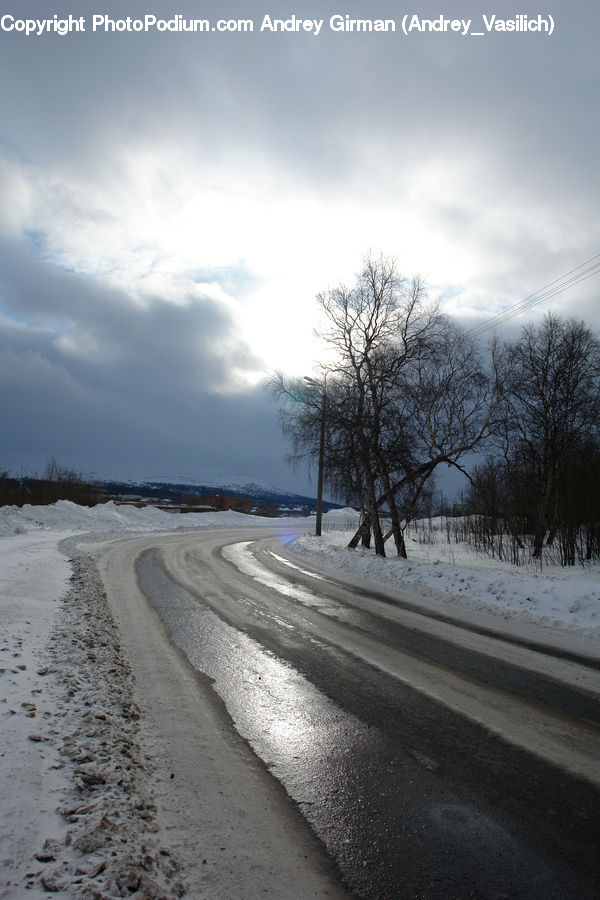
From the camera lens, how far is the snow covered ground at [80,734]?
2477 mm

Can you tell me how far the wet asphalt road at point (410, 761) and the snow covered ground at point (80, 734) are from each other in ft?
3.22

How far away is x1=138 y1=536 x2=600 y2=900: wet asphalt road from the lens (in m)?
2.66

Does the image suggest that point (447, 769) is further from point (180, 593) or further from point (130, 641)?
point (180, 593)

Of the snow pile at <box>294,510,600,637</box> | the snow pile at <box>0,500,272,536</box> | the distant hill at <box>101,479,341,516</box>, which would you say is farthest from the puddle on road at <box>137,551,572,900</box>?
the distant hill at <box>101,479,341,516</box>

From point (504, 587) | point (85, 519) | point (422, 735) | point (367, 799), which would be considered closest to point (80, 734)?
point (367, 799)

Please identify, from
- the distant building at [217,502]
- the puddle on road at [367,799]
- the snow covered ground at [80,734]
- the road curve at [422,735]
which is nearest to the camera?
the snow covered ground at [80,734]

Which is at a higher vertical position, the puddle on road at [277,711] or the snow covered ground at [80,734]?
the snow covered ground at [80,734]

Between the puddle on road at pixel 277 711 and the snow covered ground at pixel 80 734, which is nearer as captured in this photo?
the snow covered ground at pixel 80 734

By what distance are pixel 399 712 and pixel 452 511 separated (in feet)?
134

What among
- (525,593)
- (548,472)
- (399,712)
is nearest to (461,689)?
(399,712)

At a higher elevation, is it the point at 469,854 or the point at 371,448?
the point at 371,448

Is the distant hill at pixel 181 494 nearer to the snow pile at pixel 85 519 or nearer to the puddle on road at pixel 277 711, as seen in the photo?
the snow pile at pixel 85 519

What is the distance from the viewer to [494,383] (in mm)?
19953

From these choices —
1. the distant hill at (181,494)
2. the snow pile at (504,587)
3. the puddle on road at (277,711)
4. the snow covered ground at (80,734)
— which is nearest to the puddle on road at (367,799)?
the puddle on road at (277,711)
